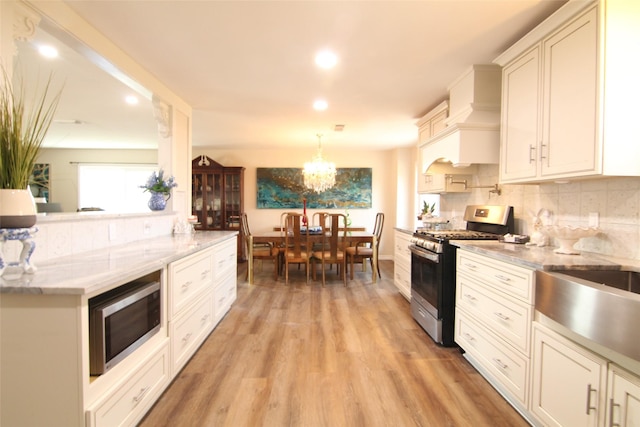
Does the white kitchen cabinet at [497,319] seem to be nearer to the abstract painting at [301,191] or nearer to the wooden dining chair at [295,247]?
the wooden dining chair at [295,247]

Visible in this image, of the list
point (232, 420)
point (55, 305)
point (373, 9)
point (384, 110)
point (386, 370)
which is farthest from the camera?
point (384, 110)

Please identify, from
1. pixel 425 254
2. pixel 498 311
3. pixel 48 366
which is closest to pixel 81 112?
pixel 48 366

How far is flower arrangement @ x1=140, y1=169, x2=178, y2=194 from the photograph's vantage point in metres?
2.70

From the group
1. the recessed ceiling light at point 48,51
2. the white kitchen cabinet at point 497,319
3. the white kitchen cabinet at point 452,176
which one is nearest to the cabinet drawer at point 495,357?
the white kitchen cabinet at point 497,319

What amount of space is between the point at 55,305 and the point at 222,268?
176 cm

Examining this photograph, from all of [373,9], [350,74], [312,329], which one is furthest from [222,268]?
[373,9]

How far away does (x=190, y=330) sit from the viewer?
2.10 metres

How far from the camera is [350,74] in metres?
2.53

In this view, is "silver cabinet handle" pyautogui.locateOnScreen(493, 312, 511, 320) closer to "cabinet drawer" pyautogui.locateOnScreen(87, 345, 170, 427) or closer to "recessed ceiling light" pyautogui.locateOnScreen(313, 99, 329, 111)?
"cabinet drawer" pyautogui.locateOnScreen(87, 345, 170, 427)

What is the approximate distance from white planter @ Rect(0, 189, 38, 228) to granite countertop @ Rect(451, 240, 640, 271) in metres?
2.39

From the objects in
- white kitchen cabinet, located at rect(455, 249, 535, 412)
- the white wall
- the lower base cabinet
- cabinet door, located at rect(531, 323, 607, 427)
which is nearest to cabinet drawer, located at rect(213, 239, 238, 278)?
the lower base cabinet

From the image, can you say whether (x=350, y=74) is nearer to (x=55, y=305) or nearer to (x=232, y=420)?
(x=55, y=305)

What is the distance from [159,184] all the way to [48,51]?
51.6 inches

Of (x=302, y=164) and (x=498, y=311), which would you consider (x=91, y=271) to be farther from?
(x=302, y=164)
